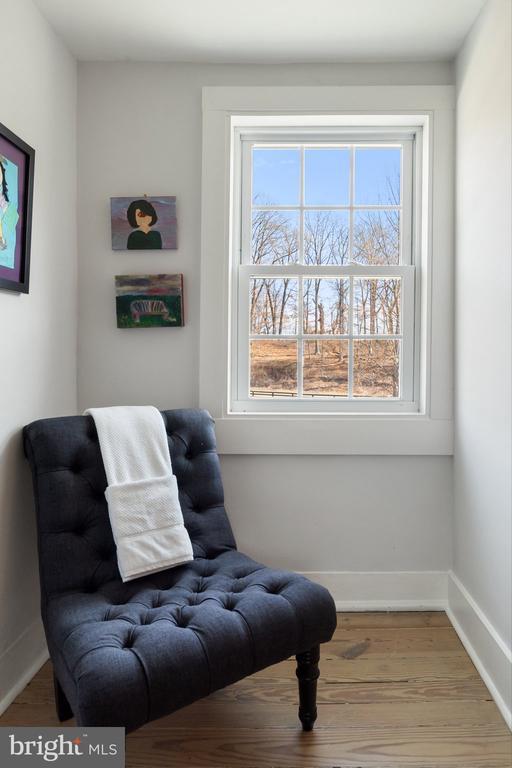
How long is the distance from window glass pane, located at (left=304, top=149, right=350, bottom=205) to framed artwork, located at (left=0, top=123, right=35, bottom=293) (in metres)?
1.21

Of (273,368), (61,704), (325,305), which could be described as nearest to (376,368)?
(325,305)

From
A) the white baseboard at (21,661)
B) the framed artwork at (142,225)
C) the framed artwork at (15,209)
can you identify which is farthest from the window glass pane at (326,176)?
the white baseboard at (21,661)

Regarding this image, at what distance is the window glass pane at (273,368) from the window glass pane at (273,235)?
40 cm

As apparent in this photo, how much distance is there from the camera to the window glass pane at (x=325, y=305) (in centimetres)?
242

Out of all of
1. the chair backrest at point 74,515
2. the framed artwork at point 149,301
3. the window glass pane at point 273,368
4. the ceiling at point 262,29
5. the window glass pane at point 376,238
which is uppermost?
the ceiling at point 262,29

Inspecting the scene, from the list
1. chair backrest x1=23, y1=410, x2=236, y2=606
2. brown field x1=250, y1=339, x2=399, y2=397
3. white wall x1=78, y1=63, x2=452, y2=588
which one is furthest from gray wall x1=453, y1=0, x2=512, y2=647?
chair backrest x1=23, y1=410, x2=236, y2=606

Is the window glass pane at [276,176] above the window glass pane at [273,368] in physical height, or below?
above

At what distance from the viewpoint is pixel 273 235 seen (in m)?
2.43

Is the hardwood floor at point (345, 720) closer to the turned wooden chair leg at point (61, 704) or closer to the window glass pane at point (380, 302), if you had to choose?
the turned wooden chair leg at point (61, 704)

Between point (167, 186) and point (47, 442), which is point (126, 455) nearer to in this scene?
point (47, 442)

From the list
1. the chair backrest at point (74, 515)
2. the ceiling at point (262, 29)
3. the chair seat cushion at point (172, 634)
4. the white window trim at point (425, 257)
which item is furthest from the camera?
the white window trim at point (425, 257)

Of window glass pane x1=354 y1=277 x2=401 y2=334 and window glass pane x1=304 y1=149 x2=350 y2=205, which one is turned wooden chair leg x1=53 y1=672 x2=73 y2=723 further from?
window glass pane x1=304 y1=149 x2=350 y2=205

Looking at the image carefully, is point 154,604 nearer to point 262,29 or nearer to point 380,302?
point 380,302

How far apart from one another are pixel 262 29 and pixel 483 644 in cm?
252
